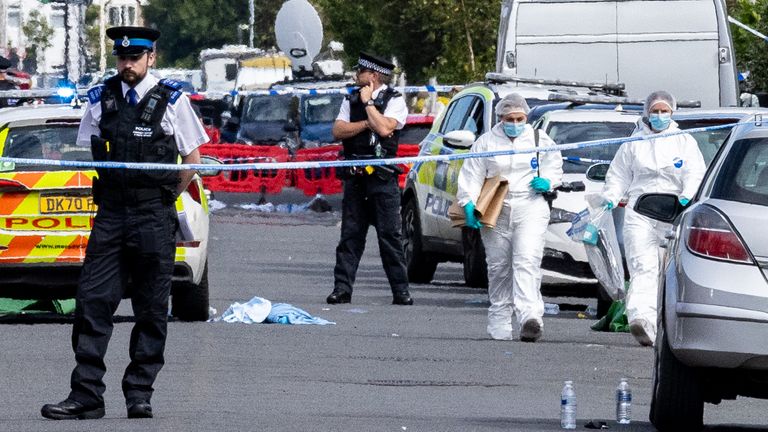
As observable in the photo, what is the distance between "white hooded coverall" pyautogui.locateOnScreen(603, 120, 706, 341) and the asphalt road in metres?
0.37

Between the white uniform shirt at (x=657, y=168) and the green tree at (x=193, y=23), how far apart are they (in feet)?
294

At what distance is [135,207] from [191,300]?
454 cm

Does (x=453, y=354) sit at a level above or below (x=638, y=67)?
below

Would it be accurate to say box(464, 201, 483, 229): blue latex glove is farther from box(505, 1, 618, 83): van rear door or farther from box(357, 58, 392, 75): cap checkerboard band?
box(505, 1, 618, 83): van rear door

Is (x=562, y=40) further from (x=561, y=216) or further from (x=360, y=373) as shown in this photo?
(x=360, y=373)

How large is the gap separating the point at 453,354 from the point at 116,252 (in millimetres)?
3578

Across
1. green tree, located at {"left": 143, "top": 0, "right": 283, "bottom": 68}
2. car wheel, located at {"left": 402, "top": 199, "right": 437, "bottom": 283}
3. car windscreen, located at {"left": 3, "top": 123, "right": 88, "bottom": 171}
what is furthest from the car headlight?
green tree, located at {"left": 143, "top": 0, "right": 283, "bottom": 68}

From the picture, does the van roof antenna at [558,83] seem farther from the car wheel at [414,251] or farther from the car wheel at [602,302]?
the car wheel at [602,302]

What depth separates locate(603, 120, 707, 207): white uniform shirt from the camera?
43.5 feet

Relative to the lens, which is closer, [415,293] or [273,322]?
[273,322]

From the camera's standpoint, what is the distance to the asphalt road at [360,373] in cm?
934

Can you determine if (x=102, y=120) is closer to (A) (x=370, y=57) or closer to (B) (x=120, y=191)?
(B) (x=120, y=191)

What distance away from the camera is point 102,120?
9500 millimetres

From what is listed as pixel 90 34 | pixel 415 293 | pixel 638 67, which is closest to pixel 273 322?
pixel 415 293
